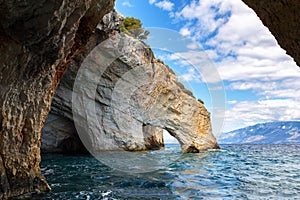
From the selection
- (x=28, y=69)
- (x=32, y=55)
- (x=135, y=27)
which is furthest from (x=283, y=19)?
(x=135, y=27)

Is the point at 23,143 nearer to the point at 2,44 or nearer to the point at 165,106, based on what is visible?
the point at 2,44

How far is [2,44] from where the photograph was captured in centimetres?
499

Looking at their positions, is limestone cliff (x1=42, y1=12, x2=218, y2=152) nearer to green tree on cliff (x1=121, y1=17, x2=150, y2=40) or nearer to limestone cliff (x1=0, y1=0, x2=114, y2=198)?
green tree on cliff (x1=121, y1=17, x2=150, y2=40)

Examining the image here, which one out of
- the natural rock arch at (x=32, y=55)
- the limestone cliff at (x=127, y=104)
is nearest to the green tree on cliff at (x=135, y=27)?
the limestone cliff at (x=127, y=104)

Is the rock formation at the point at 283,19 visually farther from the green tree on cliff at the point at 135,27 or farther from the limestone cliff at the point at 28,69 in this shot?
the green tree on cliff at the point at 135,27

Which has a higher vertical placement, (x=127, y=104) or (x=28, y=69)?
(x=127, y=104)

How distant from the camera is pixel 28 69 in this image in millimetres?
5836

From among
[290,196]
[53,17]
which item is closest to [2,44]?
[53,17]

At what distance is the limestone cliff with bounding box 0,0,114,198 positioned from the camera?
4395 mm

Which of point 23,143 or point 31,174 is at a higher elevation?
point 23,143

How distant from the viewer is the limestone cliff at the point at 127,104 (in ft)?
60.6

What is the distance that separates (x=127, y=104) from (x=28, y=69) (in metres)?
15.4

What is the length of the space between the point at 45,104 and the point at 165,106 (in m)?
17.1

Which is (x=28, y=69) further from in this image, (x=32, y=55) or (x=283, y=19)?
(x=283, y=19)
